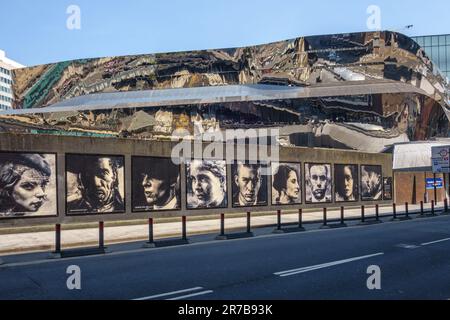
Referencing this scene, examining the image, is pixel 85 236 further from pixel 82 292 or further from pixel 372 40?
pixel 372 40

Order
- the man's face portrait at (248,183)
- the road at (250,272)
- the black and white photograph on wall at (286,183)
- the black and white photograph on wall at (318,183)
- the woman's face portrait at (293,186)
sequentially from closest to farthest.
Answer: the road at (250,272) → the man's face portrait at (248,183) → the black and white photograph on wall at (286,183) → the woman's face portrait at (293,186) → the black and white photograph on wall at (318,183)

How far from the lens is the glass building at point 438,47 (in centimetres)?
12669

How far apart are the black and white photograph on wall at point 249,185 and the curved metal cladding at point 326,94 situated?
2275 cm

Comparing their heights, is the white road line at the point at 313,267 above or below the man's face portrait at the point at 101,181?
below

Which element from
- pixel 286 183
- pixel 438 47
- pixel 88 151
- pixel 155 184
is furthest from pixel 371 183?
pixel 438 47

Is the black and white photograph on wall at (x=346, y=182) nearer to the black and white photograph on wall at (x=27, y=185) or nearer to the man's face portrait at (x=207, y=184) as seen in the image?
the man's face portrait at (x=207, y=184)

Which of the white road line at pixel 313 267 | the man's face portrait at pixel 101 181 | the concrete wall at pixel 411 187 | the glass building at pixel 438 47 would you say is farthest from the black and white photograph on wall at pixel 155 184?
the glass building at pixel 438 47

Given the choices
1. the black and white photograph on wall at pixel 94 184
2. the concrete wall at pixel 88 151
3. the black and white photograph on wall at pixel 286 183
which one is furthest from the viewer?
the black and white photograph on wall at pixel 286 183

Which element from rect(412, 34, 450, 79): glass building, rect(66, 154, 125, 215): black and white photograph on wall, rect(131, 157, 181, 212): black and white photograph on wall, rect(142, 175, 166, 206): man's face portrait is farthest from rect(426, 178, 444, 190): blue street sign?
rect(412, 34, 450, 79): glass building

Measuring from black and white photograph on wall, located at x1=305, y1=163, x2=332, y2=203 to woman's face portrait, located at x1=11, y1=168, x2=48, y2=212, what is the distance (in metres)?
17.5

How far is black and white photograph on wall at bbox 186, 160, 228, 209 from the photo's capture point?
81.3 feet
